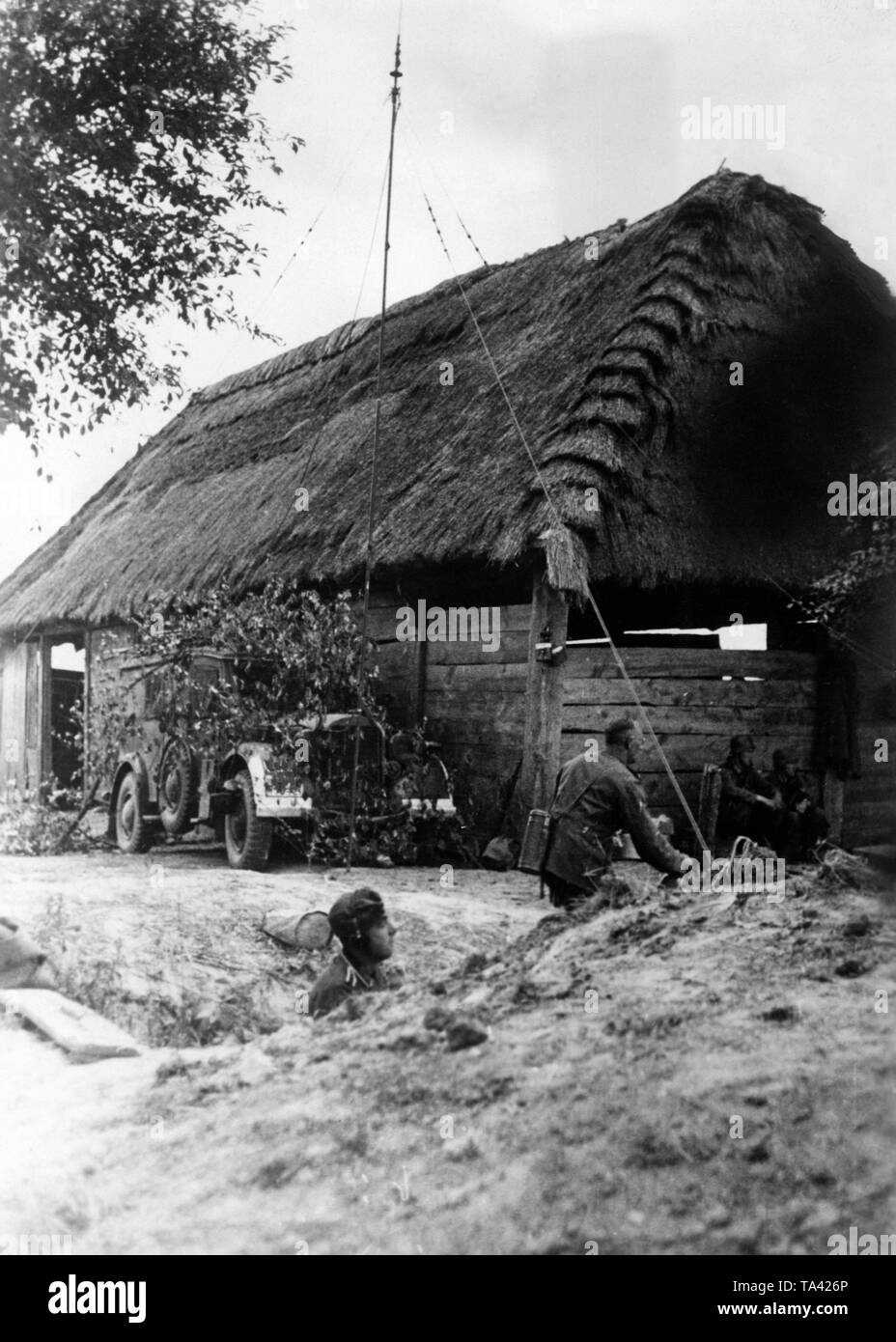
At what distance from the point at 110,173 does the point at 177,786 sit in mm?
3757

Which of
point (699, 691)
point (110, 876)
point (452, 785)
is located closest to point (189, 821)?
point (110, 876)

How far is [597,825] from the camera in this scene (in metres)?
5.54

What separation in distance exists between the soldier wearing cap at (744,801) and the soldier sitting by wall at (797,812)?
9 centimetres

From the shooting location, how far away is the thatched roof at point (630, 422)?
7809mm

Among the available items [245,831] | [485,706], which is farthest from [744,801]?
[245,831]

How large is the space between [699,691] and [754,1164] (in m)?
4.72

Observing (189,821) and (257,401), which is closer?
(189,821)

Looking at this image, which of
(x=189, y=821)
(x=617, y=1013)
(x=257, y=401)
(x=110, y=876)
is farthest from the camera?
(x=257, y=401)

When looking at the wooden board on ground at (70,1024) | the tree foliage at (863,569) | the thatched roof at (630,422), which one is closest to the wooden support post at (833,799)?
the tree foliage at (863,569)

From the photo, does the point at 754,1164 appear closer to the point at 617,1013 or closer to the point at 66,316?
the point at 617,1013

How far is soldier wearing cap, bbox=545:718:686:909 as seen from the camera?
17.8 ft

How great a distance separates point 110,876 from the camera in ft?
21.5

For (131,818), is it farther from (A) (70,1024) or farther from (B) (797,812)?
(B) (797,812)

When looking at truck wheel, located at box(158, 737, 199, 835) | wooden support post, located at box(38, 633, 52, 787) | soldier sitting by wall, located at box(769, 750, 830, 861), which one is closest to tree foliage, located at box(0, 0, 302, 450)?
truck wheel, located at box(158, 737, 199, 835)
